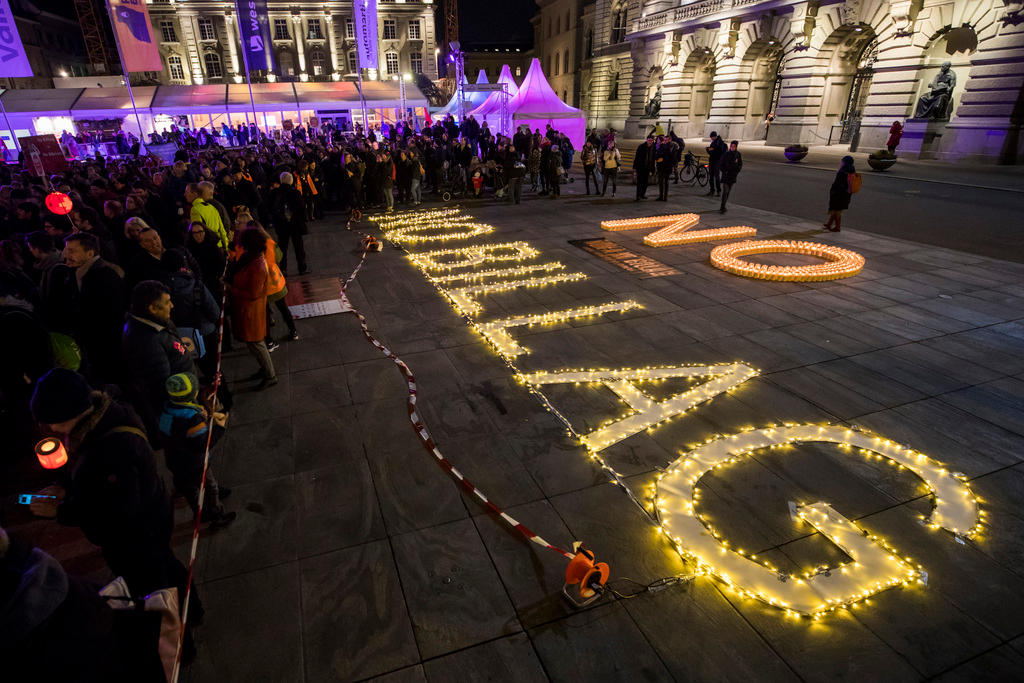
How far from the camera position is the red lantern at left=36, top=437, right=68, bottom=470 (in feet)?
9.44

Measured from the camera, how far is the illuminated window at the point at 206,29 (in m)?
63.6

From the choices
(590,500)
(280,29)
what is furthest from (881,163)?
(280,29)

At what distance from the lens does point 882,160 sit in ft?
81.0

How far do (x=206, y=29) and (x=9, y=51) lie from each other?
59.0m

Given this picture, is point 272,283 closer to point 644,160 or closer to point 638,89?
point 644,160

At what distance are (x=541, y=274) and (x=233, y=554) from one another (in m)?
7.72

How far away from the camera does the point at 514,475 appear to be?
4887mm

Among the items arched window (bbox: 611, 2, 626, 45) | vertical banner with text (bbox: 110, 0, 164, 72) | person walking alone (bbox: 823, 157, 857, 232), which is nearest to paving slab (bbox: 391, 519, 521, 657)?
person walking alone (bbox: 823, 157, 857, 232)

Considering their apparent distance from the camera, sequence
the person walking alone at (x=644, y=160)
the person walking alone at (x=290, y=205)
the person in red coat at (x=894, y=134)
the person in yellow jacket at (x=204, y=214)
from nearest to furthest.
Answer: the person in yellow jacket at (x=204, y=214) < the person walking alone at (x=290, y=205) < the person walking alone at (x=644, y=160) < the person in red coat at (x=894, y=134)

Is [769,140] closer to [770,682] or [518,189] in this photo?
[518,189]

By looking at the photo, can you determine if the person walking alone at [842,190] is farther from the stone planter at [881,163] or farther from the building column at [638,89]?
the building column at [638,89]

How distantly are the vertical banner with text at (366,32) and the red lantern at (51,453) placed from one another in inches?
1191

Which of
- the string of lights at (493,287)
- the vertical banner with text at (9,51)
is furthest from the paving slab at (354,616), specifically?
the vertical banner with text at (9,51)

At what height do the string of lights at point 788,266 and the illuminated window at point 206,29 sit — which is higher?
the illuminated window at point 206,29
